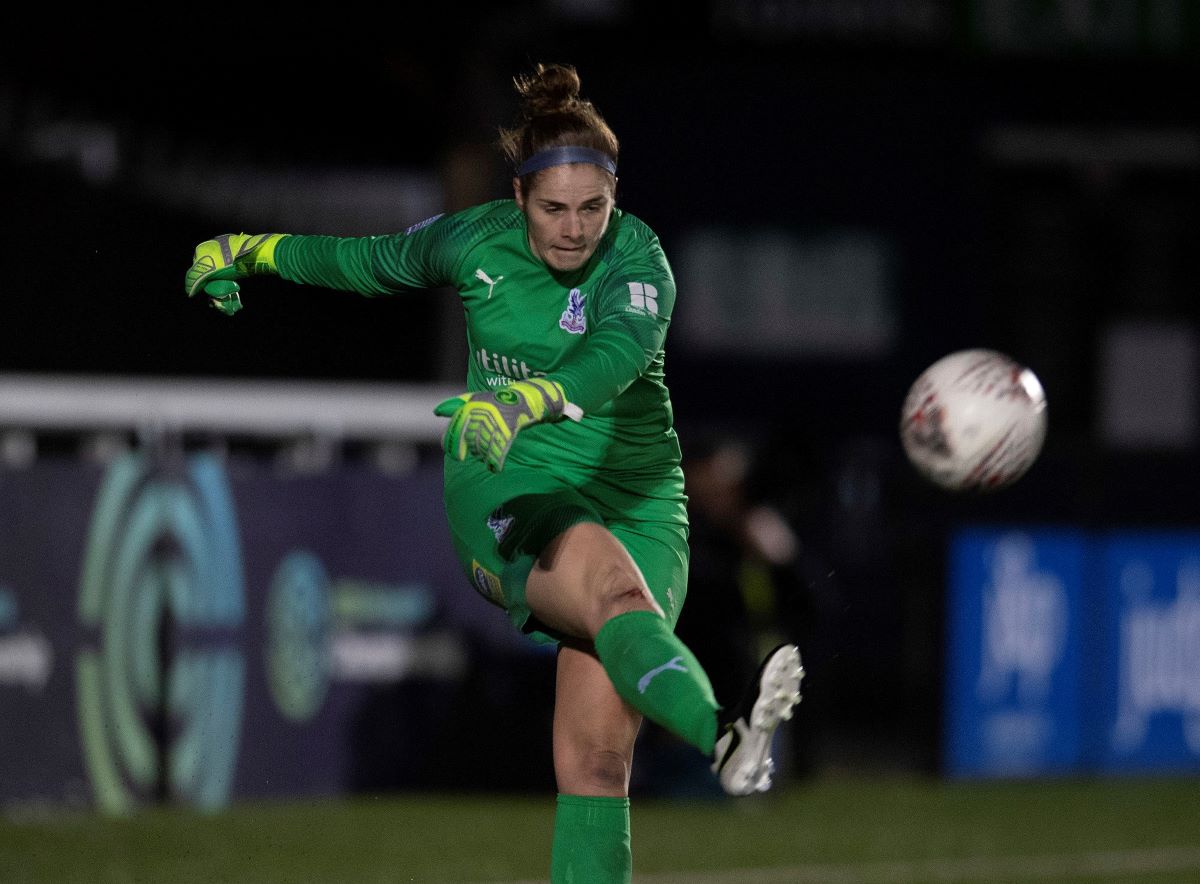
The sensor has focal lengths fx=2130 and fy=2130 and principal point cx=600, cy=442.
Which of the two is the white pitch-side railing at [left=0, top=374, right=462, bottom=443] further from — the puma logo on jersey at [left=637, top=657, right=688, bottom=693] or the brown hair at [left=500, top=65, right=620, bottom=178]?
the puma logo on jersey at [left=637, top=657, right=688, bottom=693]

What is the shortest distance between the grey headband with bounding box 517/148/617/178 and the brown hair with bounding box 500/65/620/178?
15mm

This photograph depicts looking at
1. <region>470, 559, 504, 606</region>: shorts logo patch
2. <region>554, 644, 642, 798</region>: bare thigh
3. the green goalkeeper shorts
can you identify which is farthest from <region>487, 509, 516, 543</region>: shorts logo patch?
<region>554, 644, 642, 798</region>: bare thigh

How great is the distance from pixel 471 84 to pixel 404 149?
8339 millimetres

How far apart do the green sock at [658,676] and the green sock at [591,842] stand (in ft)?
1.40

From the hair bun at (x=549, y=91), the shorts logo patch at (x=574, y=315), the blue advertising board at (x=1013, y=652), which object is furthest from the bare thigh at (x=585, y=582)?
the blue advertising board at (x=1013, y=652)

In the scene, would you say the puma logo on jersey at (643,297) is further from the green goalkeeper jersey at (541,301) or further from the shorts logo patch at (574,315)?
the shorts logo patch at (574,315)

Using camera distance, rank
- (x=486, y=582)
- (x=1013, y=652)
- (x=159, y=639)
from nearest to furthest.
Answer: (x=486, y=582)
(x=159, y=639)
(x=1013, y=652)

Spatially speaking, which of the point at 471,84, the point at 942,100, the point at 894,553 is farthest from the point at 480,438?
the point at 942,100

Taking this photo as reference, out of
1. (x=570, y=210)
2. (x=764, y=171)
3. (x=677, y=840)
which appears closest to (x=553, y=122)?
(x=570, y=210)

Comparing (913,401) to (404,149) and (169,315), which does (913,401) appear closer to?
(169,315)

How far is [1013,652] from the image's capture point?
428 inches

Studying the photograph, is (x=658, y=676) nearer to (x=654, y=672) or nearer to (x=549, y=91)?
(x=654, y=672)

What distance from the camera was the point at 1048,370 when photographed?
19250 millimetres

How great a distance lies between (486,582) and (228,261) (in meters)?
1.12
